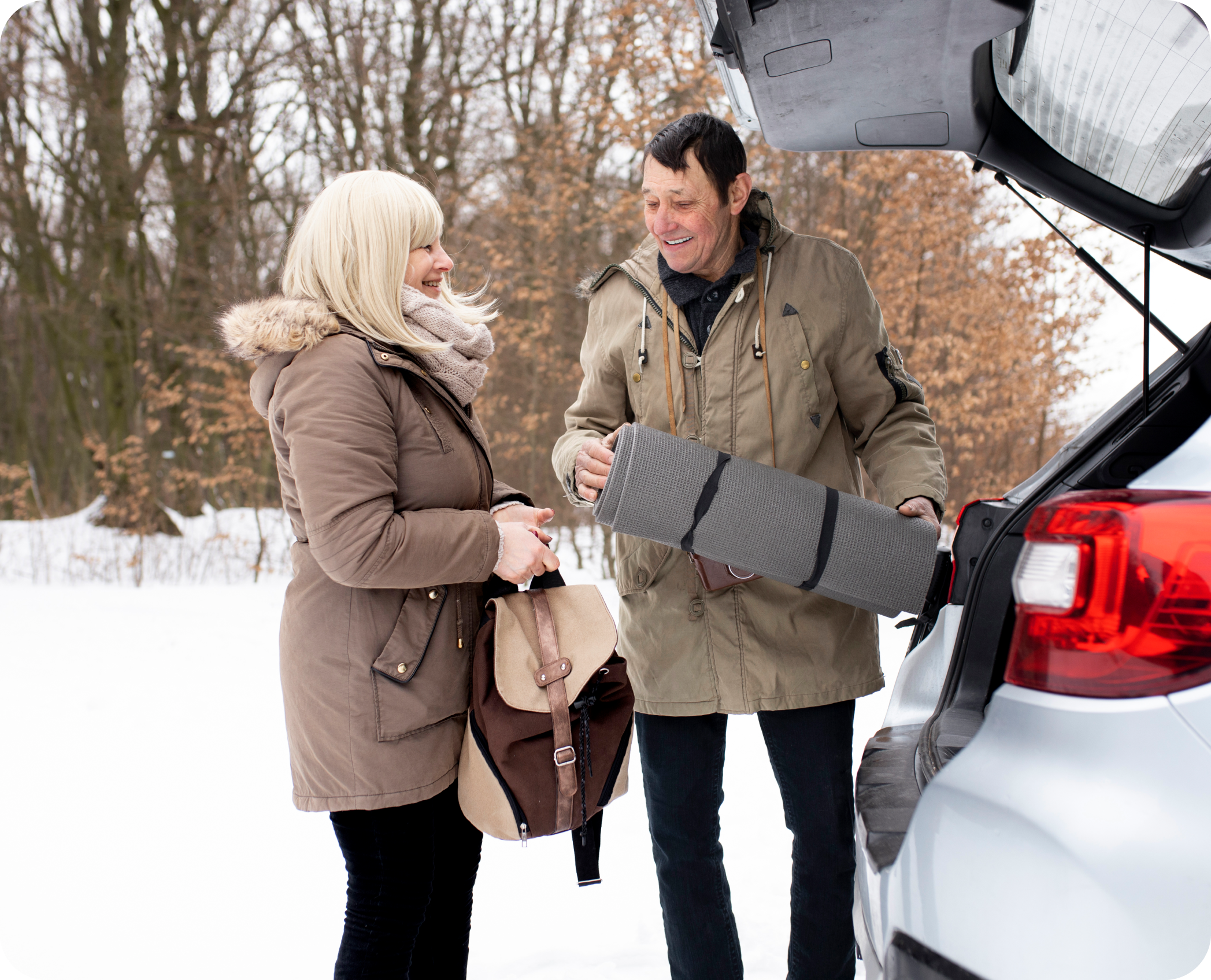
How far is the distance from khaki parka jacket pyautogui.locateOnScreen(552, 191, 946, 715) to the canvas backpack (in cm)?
25

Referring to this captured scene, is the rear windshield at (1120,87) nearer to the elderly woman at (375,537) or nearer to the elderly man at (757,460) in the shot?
the elderly man at (757,460)

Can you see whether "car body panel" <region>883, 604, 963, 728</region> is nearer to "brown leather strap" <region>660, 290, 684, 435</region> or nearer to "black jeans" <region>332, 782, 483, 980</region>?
"brown leather strap" <region>660, 290, 684, 435</region>

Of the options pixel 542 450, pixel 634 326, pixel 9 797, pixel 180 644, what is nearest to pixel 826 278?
pixel 634 326

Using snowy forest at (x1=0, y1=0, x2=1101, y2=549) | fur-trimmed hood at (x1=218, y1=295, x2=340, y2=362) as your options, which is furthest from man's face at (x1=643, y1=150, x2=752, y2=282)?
snowy forest at (x1=0, y1=0, x2=1101, y2=549)

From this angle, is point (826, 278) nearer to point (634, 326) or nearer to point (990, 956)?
point (634, 326)

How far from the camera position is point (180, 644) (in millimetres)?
6070

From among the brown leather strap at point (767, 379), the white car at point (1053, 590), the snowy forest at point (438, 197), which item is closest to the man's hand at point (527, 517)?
the brown leather strap at point (767, 379)

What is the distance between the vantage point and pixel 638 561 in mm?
2104

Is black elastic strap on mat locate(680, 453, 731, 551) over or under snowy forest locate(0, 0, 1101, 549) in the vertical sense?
under

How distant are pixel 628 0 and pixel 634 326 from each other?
667cm

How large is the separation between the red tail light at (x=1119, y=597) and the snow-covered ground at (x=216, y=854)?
180 centimetres

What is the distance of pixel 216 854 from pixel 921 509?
2.83 m

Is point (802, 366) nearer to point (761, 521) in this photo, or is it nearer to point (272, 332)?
Result: point (761, 521)

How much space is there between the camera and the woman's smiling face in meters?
1.84
